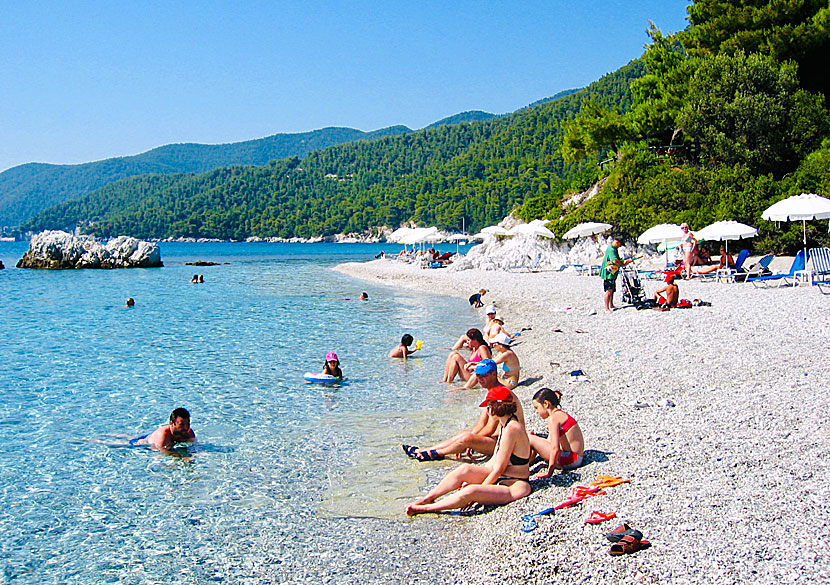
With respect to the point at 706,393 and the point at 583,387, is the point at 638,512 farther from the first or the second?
the point at 583,387

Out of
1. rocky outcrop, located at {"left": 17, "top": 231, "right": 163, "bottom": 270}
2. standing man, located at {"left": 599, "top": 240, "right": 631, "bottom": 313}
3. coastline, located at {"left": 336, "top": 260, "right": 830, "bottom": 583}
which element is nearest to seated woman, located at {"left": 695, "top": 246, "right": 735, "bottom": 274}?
standing man, located at {"left": 599, "top": 240, "right": 631, "bottom": 313}

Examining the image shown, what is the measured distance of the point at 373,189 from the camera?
17025 centimetres

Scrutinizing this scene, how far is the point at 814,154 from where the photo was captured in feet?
80.4

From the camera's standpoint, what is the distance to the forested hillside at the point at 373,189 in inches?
5118

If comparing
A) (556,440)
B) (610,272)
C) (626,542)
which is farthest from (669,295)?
(626,542)

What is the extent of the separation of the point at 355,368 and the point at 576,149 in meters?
30.7

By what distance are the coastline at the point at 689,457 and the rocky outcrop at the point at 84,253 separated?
1894 inches

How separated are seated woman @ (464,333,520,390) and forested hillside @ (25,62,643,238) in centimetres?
10564

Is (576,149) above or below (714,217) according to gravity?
above

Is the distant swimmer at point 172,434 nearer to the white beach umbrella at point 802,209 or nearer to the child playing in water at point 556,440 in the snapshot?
the child playing in water at point 556,440

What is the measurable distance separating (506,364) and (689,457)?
4.28 metres

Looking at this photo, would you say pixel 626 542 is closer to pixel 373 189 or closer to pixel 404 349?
pixel 404 349

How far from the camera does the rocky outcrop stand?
5153cm

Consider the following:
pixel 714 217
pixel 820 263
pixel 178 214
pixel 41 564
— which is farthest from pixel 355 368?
pixel 178 214
